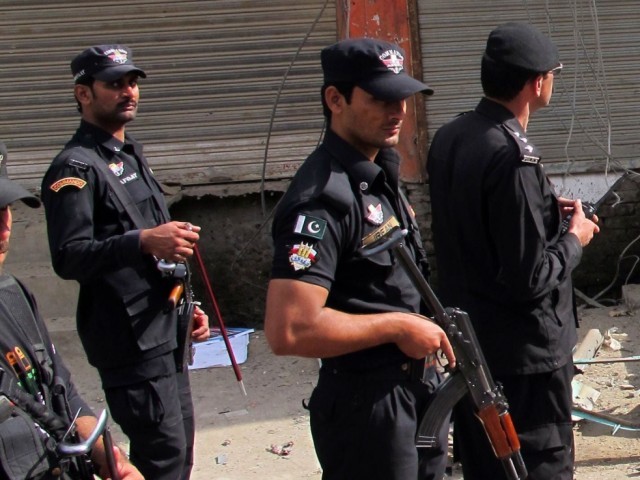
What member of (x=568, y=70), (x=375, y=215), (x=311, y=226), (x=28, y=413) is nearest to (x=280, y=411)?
(x=375, y=215)

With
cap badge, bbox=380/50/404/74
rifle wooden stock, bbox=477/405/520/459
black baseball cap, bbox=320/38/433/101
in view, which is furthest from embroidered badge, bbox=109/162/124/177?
rifle wooden stock, bbox=477/405/520/459

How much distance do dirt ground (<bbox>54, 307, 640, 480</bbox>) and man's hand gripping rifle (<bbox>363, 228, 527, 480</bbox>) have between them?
1.68m

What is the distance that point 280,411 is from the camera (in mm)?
5582

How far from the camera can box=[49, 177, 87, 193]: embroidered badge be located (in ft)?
11.7

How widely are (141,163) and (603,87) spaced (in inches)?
170

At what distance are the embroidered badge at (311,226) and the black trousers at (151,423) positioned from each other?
1.36 m

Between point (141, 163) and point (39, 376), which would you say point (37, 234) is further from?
point (39, 376)

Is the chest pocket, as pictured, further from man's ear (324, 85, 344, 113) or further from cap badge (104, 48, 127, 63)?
man's ear (324, 85, 344, 113)

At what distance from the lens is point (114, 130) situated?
385 centimetres

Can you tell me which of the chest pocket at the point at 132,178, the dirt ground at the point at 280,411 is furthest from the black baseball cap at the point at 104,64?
the dirt ground at the point at 280,411

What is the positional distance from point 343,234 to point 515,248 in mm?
621

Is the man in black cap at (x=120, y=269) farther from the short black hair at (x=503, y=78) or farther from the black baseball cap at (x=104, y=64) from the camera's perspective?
the short black hair at (x=503, y=78)

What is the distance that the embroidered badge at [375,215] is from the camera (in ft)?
8.73

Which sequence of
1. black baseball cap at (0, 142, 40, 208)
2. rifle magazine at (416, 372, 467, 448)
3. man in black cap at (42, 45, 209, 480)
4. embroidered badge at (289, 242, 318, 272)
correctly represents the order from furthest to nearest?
man in black cap at (42, 45, 209, 480) → rifle magazine at (416, 372, 467, 448) → embroidered badge at (289, 242, 318, 272) → black baseball cap at (0, 142, 40, 208)
